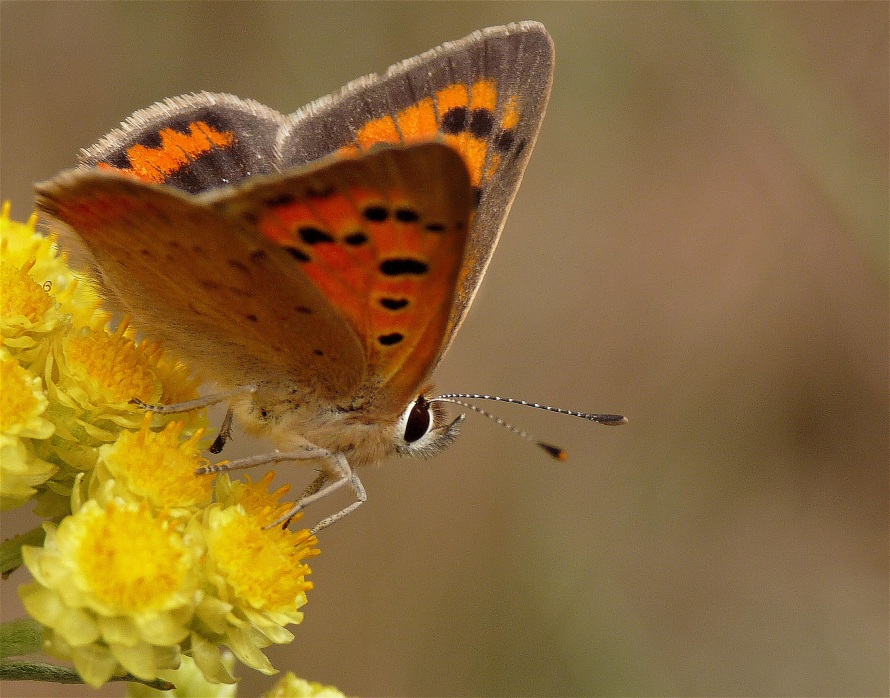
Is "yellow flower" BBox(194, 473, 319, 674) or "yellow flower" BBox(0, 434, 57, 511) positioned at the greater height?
"yellow flower" BBox(0, 434, 57, 511)

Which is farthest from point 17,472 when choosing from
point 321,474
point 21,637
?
point 321,474

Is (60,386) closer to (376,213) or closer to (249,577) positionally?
(249,577)

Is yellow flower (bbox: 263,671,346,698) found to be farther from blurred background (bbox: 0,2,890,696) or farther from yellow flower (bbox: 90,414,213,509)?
blurred background (bbox: 0,2,890,696)

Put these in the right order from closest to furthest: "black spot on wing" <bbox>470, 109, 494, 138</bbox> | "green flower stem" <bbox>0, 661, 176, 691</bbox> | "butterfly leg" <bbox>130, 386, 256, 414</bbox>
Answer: "green flower stem" <bbox>0, 661, 176, 691</bbox>, "butterfly leg" <bbox>130, 386, 256, 414</bbox>, "black spot on wing" <bbox>470, 109, 494, 138</bbox>

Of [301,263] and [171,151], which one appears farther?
[171,151]

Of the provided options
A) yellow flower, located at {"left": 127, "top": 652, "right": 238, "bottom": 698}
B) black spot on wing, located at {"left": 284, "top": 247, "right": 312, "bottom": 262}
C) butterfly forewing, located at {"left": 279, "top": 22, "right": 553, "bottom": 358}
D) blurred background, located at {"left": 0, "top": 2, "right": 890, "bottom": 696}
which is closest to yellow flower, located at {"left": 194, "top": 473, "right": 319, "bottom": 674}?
yellow flower, located at {"left": 127, "top": 652, "right": 238, "bottom": 698}

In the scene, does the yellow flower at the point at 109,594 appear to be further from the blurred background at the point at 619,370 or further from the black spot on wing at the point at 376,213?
the blurred background at the point at 619,370
